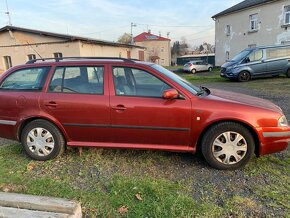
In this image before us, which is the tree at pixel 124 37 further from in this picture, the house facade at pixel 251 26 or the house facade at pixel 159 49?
the house facade at pixel 251 26

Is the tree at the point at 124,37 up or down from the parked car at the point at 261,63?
up

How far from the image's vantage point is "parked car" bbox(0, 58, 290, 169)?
3.48m

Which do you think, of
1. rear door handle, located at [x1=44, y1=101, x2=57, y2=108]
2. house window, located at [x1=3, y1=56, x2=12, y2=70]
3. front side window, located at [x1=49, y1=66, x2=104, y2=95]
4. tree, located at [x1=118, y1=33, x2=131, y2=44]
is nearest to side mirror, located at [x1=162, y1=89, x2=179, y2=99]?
front side window, located at [x1=49, y1=66, x2=104, y2=95]

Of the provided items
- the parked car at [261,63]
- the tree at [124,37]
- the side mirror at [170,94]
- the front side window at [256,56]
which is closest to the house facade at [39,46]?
the parked car at [261,63]

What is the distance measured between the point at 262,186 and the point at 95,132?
8.05 feet

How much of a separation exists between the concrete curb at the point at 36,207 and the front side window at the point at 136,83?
171 centimetres

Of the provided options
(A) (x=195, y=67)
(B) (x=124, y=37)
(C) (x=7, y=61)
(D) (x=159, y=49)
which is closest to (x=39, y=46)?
(C) (x=7, y=61)

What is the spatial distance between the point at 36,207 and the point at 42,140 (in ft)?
4.81

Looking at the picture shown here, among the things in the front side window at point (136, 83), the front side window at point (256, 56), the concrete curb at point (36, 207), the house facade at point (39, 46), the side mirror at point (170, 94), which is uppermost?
the house facade at point (39, 46)

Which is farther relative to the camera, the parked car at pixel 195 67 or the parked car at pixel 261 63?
the parked car at pixel 195 67

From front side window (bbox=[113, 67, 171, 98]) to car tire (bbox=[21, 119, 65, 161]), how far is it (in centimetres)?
122

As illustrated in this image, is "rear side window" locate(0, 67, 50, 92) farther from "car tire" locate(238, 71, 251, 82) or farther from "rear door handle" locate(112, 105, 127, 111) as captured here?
"car tire" locate(238, 71, 251, 82)

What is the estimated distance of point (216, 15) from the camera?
93.8ft

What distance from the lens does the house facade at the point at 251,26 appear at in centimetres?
2073
